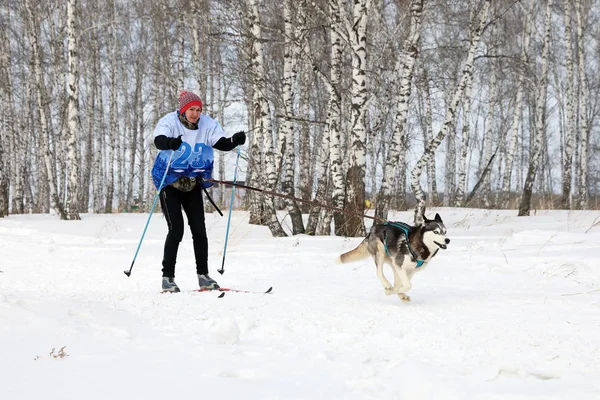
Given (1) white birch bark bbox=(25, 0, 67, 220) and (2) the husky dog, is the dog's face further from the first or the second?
(1) white birch bark bbox=(25, 0, 67, 220)

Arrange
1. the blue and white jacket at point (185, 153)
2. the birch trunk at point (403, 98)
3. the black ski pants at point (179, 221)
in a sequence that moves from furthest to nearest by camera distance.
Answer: the birch trunk at point (403, 98), the black ski pants at point (179, 221), the blue and white jacket at point (185, 153)

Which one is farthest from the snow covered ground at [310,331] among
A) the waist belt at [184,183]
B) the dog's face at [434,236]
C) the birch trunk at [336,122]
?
the birch trunk at [336,122]

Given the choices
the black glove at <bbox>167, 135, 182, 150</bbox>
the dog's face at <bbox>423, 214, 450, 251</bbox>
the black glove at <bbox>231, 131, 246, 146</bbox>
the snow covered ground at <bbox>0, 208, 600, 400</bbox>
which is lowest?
the snow covered ground at <bbox>0, 208, 600, 400</bbox>

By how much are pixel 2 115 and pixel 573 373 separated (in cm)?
2230

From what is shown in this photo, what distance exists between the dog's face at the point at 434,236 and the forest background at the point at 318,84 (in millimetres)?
2998

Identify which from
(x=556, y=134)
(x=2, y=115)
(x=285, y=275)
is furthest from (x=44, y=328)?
(x=556, y=134)

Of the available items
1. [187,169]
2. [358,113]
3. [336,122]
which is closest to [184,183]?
[187,169]

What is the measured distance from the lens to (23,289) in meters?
5.07

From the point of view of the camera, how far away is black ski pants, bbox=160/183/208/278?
5.29 meters

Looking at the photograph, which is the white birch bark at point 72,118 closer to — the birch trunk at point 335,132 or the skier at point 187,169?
the birch trunk at point 335,132

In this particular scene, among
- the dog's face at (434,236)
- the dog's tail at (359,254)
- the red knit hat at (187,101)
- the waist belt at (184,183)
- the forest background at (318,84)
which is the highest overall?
the forest background at (318,84)

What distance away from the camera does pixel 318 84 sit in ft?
67.8

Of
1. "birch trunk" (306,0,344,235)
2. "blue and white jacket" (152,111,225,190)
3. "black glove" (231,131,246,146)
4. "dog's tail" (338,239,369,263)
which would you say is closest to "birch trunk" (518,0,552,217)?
"birch trunk" (306,0,344,235)

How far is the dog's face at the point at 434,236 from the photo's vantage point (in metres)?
4.71
